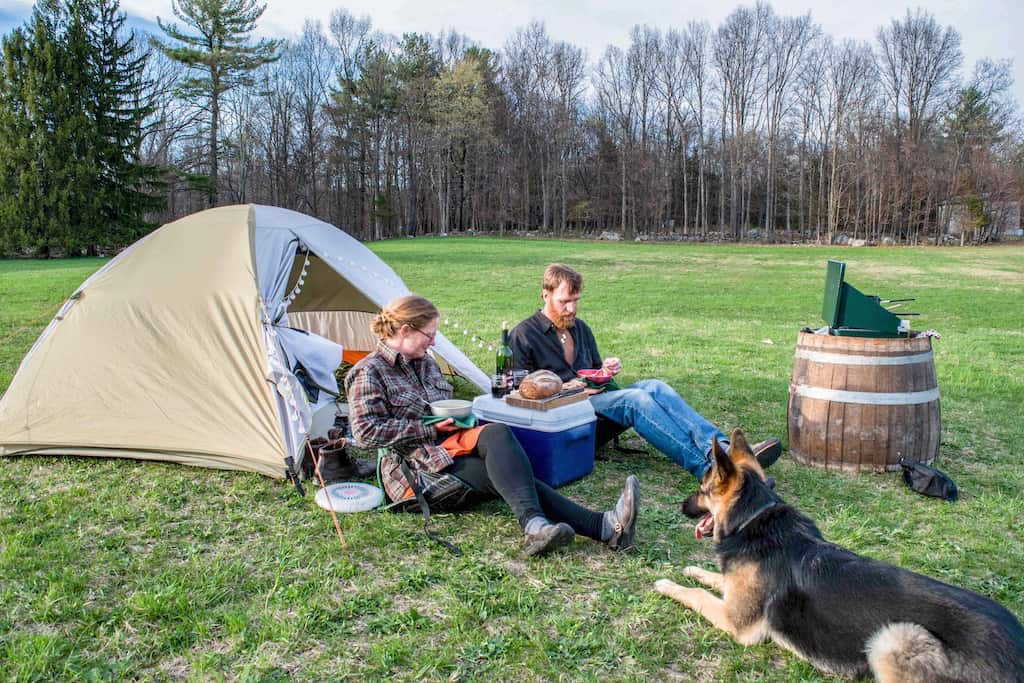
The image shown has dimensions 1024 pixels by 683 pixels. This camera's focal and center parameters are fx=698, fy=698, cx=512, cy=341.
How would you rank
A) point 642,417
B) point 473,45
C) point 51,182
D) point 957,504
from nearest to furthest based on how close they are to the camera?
point 957,504 → point 642,417 → point 51,182 → point 473,45

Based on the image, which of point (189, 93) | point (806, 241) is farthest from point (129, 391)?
point (806, 241)

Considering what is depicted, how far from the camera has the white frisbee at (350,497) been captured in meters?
4.00

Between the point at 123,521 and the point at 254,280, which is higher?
the point at 254,280

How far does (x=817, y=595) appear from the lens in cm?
248

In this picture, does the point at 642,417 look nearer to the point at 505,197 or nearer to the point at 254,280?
the point at 254,280

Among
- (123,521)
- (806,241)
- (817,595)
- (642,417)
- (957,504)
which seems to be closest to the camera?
(817,595)

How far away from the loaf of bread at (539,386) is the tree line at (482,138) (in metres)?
29.0

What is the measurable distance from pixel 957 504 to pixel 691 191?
4631 cm

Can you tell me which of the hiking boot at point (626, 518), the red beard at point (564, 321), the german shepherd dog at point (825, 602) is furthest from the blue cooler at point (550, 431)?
the german shepherd dog at point (825, 602)

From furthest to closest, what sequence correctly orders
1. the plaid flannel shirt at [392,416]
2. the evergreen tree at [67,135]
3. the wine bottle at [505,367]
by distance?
1. the evergreen tree at [67,135]
2. the wine bottle at [505,367]
3. the plaid flannel shirt at [392,416]

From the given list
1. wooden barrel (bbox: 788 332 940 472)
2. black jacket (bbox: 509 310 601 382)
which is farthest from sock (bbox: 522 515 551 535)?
wooden barrel (bbox: 788 332 940 472)

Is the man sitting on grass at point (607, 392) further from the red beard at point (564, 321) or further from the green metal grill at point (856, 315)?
the green metal grill at point (856, 315)

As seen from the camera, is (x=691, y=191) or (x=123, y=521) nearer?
(x=123, y=521)

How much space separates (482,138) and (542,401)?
138 feet
